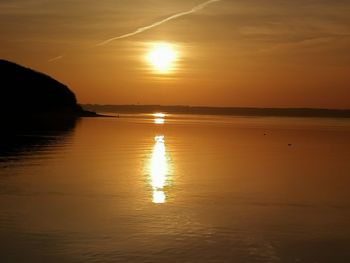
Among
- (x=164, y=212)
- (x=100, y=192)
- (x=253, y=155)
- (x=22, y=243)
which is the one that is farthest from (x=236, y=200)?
(x=253, y=155)

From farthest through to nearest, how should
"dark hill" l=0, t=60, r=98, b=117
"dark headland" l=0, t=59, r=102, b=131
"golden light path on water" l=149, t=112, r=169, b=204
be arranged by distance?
"dark hill" l=0, t=60, r=98, b=117 < "dark headland" l=0, t=59, r=102, b=131 < "golden light path on water" l=149, t=112, r=169, b=204

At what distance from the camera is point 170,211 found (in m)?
22.4

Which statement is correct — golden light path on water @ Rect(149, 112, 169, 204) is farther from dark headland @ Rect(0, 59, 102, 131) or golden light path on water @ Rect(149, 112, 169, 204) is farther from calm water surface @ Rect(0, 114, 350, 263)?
dark headland @ Rect(0, 59, 102, 131)

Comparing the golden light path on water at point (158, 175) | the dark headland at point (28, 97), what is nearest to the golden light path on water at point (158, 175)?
the golden light path on water at point (158, 175)

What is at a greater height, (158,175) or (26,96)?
(26,96)

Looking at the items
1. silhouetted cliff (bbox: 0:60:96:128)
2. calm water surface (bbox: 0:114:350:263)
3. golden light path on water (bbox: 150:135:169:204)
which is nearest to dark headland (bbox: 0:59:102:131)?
silhouetted cliff (bbox: 0:60:96:128)

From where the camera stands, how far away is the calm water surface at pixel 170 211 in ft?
54.3

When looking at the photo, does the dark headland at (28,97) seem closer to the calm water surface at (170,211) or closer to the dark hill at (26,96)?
the dark hill at (26,96)

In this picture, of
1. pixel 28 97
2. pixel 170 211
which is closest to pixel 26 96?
pixel 28 97

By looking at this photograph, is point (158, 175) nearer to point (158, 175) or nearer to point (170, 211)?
point (158, 175)

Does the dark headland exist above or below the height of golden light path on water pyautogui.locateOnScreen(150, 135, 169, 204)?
above

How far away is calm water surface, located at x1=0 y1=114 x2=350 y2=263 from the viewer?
16547 millimetres

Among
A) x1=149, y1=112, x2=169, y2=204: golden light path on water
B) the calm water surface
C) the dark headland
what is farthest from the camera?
the dark headland

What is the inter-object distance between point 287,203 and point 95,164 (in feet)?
58.0
